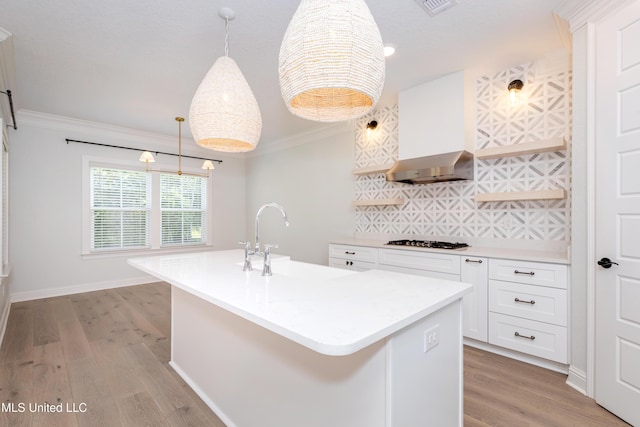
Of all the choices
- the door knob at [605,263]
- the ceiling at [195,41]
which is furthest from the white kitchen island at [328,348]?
the ceiling at [195,41]

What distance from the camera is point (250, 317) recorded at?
3.70 feet

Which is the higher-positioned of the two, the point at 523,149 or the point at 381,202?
the point at 523,149

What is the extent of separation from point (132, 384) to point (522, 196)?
352 centimetres

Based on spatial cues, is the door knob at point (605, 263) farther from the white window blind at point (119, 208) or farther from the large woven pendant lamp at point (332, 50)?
the white window blind at point (119, 208)

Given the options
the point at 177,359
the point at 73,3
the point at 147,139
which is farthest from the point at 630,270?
the point at 147,139

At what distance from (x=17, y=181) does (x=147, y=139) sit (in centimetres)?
179

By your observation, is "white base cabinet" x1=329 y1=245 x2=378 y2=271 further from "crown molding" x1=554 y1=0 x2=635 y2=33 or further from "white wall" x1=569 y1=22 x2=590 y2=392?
"crown molding" x1=554 y1=0 x2=635 y2=33

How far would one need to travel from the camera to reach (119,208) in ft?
16.3

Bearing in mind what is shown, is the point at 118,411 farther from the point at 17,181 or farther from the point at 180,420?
the point at 17,181

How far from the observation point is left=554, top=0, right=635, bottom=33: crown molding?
1.88m

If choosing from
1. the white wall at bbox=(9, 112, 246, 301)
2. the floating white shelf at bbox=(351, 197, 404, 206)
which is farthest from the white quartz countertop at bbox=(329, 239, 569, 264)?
the white wall at bbox=(9, 112, 246, 301)

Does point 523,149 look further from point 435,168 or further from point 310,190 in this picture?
point 310,190

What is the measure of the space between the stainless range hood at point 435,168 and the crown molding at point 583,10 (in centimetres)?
121

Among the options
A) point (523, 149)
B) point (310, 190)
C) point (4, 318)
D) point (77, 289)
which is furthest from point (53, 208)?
point (523, 149)
